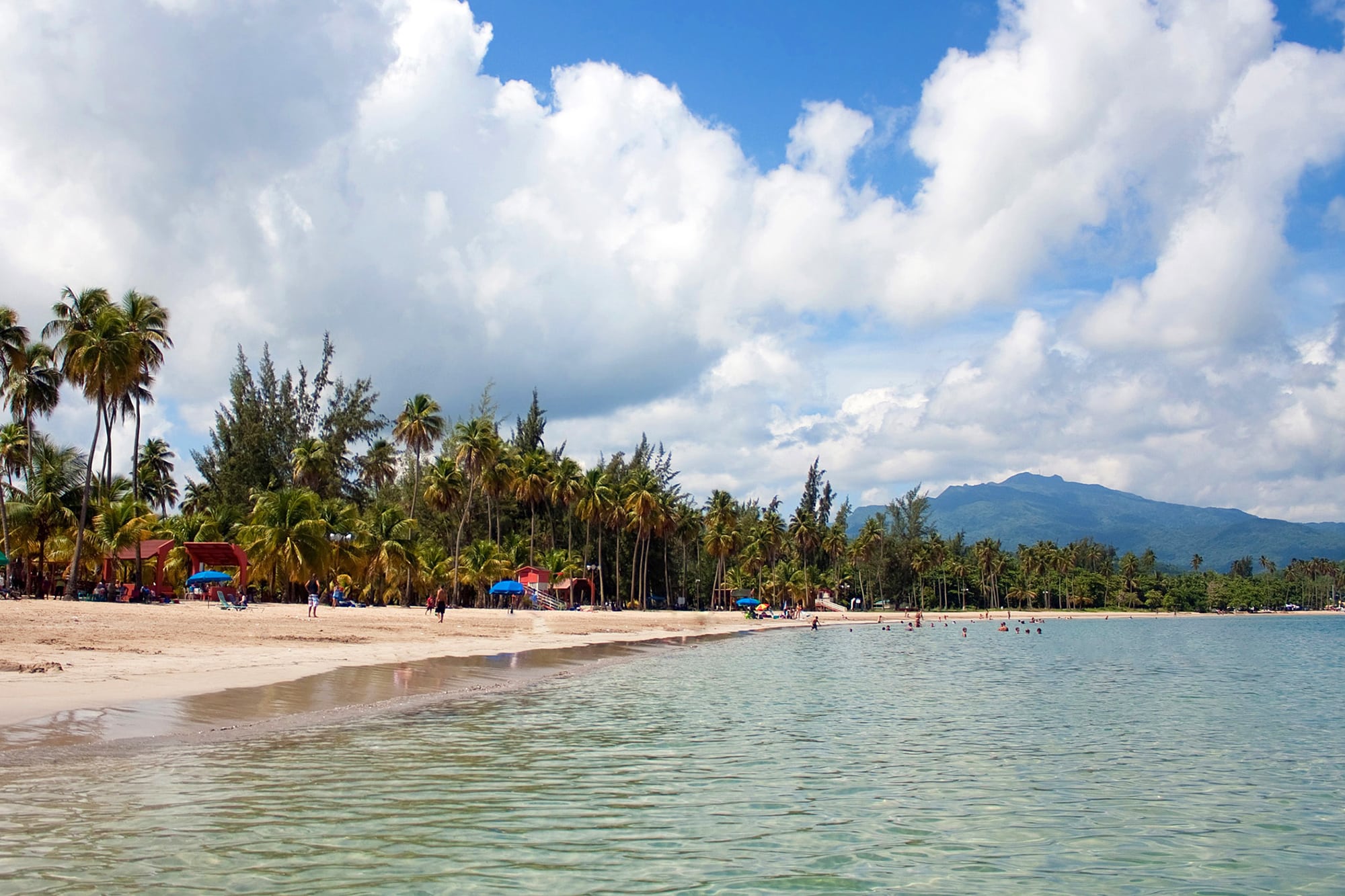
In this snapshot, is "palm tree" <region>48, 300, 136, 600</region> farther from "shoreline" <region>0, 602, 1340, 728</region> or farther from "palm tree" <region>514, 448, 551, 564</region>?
"palm tree" <region>514, 448, 551, 564</region>

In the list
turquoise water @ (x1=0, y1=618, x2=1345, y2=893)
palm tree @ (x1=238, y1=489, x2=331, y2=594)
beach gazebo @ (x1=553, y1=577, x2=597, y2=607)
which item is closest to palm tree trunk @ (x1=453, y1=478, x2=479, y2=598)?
beach gazebo @ (x1=553, y1=577, x2=597, y2=607)

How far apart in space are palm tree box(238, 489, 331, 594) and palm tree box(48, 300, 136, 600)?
364 inches

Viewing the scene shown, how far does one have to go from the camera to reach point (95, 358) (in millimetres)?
46625

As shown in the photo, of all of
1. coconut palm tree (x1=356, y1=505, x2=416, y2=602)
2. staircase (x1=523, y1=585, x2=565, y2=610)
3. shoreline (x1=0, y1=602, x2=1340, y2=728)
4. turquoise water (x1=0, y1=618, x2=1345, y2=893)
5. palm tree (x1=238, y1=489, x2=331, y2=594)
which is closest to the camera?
turquoise water (x1=0, y1=618, x2=1345, y2=893)

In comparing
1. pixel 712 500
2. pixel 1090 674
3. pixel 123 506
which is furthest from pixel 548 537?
pixel 1090 674

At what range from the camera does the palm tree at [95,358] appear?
46469mm

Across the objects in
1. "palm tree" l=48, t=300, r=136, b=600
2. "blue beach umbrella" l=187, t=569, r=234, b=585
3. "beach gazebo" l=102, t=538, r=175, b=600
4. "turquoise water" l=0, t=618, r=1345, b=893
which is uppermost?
"palm tree" l=48, t=300, r=136, b=600

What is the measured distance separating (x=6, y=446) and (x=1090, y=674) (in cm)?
6298

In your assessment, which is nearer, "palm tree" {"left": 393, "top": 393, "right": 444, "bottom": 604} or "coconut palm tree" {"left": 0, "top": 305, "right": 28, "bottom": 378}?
"coconut palm tree" {"left": 0, "top": 305, "right": 28, "bottom": 378}

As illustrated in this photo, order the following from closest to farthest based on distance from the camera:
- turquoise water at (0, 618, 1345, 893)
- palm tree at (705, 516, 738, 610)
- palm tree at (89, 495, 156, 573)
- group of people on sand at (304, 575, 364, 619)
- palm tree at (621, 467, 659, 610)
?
turquoise water at (0, 618, 1345, 893) < group of people on sand at (304, 575, 364, 619) < palm tree at (89, 495, 156, 573) < palm tree at (621, 467, 659, 610) < palm tree at (705, 516, 738, 610)

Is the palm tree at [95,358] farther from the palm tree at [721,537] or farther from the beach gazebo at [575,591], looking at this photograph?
the palm tree at [721,537]

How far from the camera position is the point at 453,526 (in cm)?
9144

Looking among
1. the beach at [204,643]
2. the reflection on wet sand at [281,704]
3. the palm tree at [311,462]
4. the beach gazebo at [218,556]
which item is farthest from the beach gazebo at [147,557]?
the reflection on wet sand at [281,704]

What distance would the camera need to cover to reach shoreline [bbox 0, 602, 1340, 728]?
17.2 m
